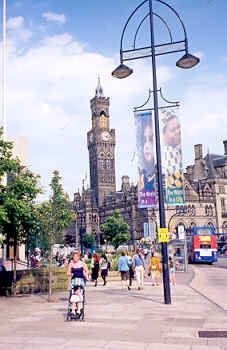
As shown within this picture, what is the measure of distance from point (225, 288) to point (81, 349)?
13448 mm

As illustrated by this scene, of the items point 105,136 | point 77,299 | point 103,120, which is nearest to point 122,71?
point 77,299

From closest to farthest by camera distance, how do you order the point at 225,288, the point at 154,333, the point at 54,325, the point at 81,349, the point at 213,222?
1. the point at 81,349
2. the point at 154,333
3. the point at 54,325
4. the point at 225,288
5. the point at 213,222

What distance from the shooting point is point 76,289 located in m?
11.1

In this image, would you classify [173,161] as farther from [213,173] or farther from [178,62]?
[213,173]

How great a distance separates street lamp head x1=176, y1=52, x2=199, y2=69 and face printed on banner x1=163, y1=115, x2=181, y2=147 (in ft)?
6.09

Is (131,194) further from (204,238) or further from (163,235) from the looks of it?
(163,235)

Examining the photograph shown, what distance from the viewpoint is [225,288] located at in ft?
65.1

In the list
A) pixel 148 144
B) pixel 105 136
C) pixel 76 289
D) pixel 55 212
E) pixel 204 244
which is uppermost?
pixel 105 136

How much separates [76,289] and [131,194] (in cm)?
9761

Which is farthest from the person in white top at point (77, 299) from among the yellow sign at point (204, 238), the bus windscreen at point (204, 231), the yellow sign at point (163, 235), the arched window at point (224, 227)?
the arched window at point (224, 227)

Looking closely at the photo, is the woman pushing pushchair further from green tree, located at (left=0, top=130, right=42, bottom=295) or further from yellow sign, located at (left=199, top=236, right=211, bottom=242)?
yellow sign, located at (left=199, top=236, right=211, bottom=242)

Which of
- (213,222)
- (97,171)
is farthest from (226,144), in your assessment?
(97,171)

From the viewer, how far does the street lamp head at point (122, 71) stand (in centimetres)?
1542

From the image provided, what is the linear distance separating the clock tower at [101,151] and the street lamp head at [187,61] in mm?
113177
